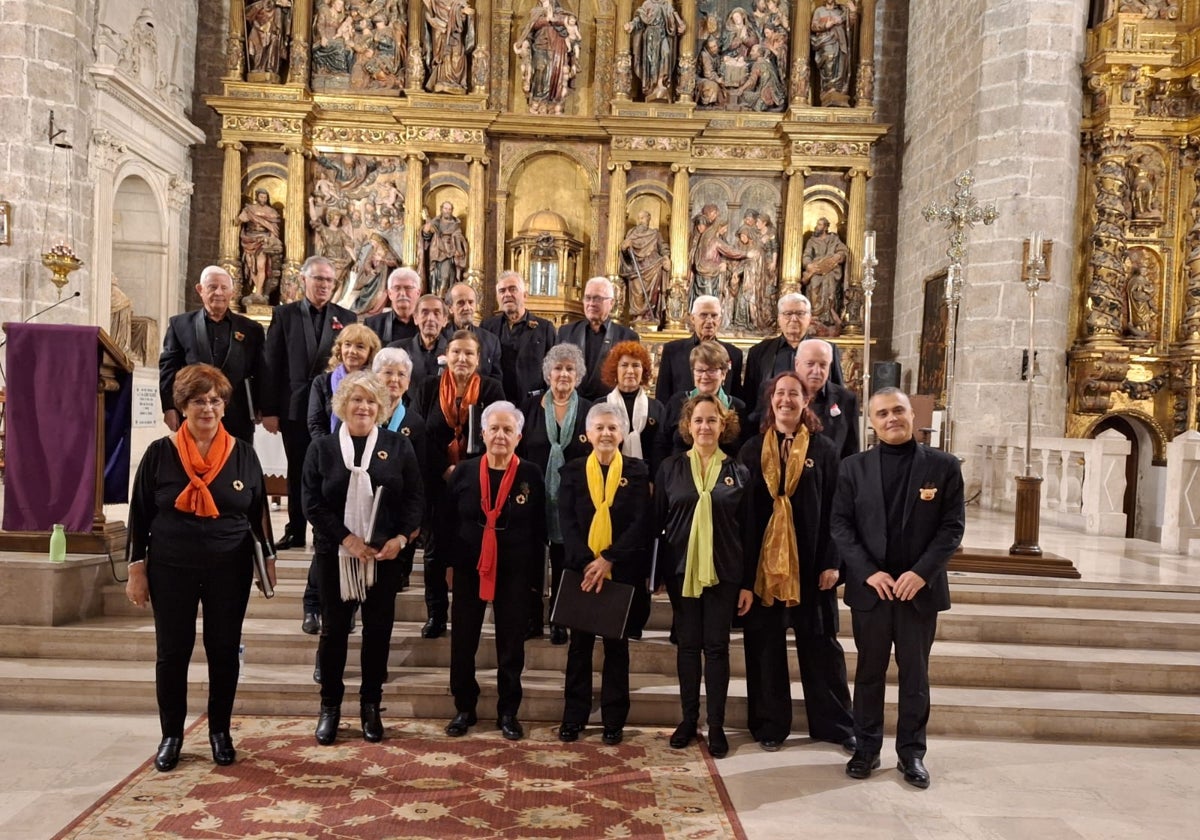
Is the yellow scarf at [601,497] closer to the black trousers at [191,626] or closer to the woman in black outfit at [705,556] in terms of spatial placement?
the woman in black outfit at [705,556]

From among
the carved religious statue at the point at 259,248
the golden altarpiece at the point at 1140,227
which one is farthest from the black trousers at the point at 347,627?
the carved religious statue at the point at 259,248

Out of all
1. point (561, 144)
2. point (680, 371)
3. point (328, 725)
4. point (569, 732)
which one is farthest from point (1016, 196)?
point (328, 725)

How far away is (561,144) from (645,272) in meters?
2.14

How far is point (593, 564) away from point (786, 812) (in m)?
1.28

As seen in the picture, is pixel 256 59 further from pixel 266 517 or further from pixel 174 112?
pixel 266 517

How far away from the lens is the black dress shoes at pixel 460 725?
4559 millimetres

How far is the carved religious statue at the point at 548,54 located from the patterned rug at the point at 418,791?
411 inches

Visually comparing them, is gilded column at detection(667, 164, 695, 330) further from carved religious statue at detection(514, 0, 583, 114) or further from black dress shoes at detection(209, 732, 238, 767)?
black dress shoes at detection(209, 732, 238, 767)

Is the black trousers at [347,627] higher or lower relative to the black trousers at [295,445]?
lower

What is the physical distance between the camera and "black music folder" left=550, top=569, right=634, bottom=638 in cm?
438

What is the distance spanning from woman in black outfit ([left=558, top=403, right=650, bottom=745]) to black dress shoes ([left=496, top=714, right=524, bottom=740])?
7.6 inches

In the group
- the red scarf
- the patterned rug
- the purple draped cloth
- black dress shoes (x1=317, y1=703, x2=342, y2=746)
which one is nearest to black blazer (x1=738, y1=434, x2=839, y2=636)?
the patterned rug

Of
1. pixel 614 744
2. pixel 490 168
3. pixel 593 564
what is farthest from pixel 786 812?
pixel 490 168

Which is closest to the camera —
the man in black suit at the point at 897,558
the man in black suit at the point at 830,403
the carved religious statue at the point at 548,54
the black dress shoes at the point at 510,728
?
the man in black suit at the point at 897,558
